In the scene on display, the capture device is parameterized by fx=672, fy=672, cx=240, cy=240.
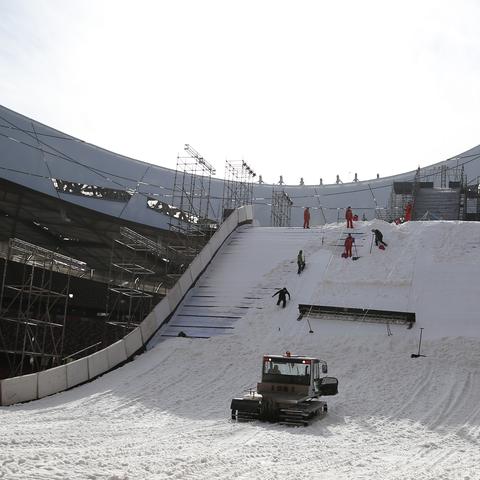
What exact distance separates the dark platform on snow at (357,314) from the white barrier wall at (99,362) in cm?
452

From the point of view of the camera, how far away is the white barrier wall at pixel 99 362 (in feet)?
47.3

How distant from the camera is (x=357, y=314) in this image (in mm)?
21250

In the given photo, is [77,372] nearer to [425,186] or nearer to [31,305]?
[31,305]

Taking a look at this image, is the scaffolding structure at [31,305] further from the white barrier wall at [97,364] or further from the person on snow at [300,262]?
the person on snow at [300,262]

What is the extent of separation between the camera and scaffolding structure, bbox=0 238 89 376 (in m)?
21.5

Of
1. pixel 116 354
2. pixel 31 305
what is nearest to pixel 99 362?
pixel 116 354

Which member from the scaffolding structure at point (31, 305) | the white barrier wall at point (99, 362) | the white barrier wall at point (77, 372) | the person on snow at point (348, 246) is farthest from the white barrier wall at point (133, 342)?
the person on snow at point (348, 246)

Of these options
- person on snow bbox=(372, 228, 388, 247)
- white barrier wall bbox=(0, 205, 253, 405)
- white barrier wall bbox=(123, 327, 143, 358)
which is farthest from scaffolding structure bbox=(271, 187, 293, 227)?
white barrier wall bbox=(123, 327, 143, 358)

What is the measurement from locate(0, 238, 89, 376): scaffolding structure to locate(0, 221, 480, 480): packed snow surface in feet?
15.8

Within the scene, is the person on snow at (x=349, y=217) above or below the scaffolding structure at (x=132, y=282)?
above

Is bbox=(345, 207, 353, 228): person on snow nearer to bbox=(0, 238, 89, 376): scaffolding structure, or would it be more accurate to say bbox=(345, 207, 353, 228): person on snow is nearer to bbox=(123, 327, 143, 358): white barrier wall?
bbox=(0, 238, 89, 376): scaffolding structure

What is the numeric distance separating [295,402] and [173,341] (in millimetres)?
8800

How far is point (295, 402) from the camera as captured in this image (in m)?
12.0

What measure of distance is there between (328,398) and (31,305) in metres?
13.7
